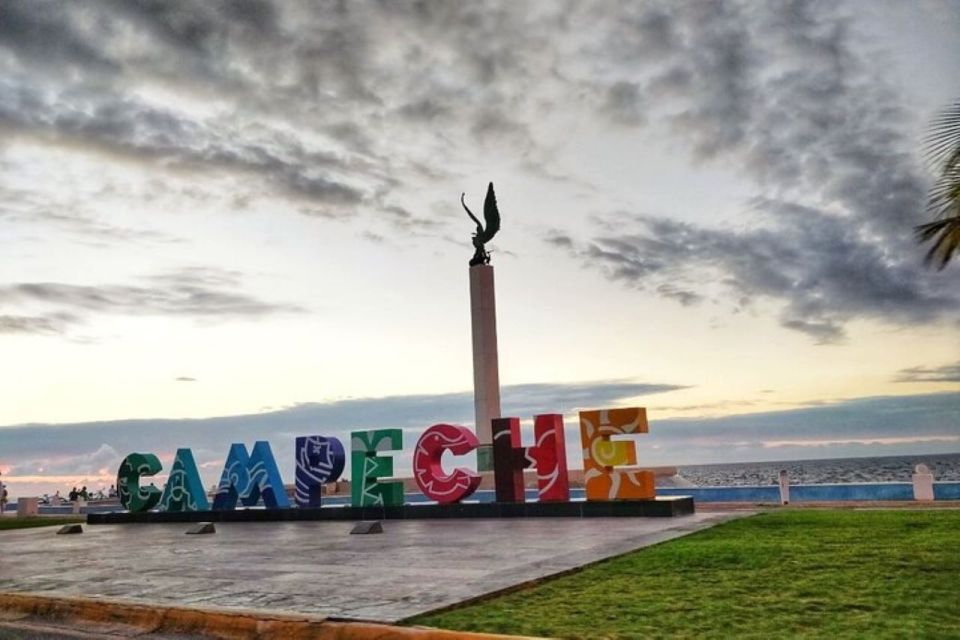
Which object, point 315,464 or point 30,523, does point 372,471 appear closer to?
point 315,464

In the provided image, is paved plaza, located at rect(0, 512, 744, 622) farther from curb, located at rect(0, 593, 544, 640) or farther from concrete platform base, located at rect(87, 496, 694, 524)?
concrete platform base, located at rect(87, 496, 694, 524)

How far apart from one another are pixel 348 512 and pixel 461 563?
40.9 ft

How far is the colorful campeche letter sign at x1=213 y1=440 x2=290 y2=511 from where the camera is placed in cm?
2441

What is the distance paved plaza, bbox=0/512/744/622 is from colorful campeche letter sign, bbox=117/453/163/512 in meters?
6.08

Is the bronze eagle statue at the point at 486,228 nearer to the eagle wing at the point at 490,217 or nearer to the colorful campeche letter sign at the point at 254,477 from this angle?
the eagle wing at the point at 490,217

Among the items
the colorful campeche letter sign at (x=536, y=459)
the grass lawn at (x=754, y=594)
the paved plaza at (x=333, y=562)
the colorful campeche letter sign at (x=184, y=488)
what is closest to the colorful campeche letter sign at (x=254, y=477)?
the colorful campeche letter sign at (x=184, y=488)

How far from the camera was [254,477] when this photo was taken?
80.7 feet

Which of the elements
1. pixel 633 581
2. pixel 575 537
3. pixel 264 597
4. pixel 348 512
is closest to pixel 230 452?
pixel 348 512

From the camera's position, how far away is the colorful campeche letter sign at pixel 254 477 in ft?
80.1

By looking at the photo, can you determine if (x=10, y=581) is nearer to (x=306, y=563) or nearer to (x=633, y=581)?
(x=306, y=563)

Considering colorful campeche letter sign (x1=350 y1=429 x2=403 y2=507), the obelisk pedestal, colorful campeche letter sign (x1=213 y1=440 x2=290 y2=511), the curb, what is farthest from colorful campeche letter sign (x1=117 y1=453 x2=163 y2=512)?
the curb

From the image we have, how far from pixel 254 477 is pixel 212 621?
16.8 meters

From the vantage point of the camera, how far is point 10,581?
486 inches

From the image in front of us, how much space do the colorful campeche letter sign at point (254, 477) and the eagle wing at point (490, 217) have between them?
47.6 feet
